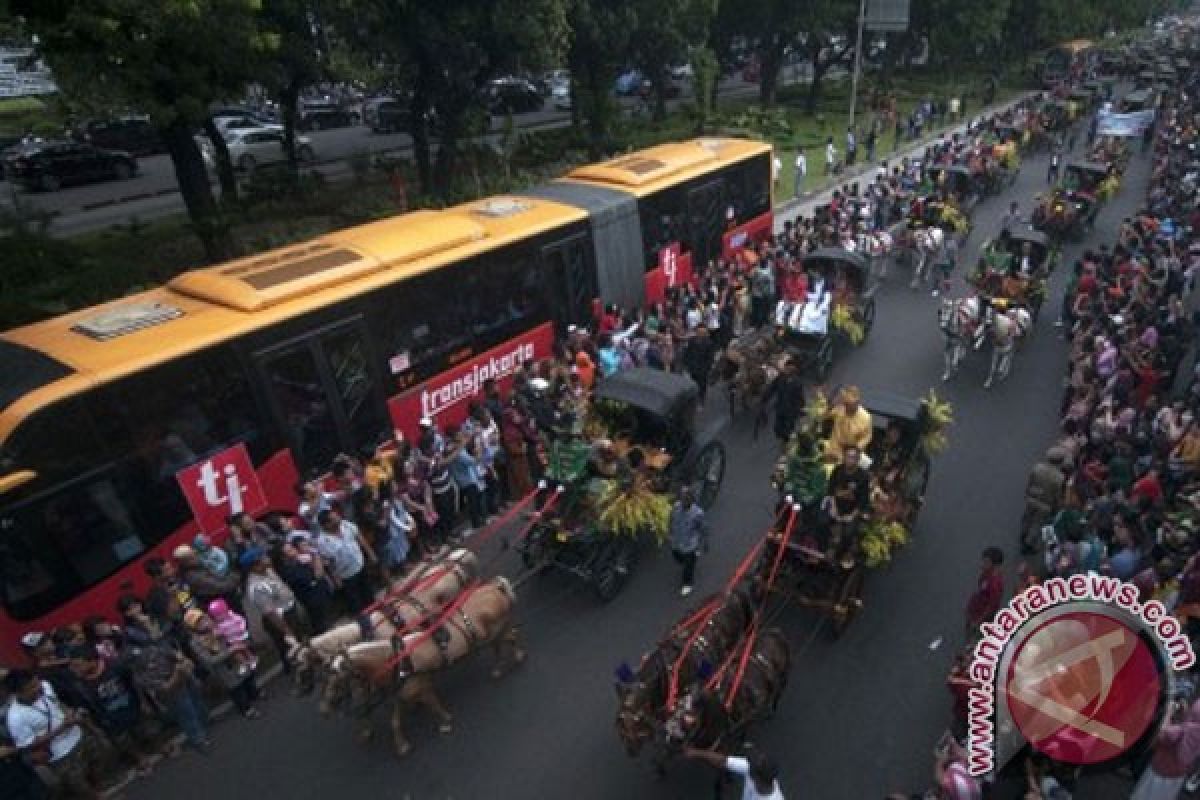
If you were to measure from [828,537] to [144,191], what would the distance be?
26.5 m

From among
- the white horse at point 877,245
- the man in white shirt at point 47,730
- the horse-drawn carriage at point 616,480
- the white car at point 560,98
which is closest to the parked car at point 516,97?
the white car at point 560,98

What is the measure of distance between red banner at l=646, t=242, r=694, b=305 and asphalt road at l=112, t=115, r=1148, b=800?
6.57 meters

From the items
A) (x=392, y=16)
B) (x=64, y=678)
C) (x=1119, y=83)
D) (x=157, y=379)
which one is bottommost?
(x=1119, y=83)

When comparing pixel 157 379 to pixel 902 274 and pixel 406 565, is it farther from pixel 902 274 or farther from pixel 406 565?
pixel 902 274

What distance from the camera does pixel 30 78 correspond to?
45.1m

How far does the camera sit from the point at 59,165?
1078 inches

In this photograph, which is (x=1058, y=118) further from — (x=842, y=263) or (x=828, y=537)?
(x=828, y=537)

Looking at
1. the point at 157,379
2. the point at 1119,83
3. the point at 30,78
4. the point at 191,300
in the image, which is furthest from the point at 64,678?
the point at 1119,83

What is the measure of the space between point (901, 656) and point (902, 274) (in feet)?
50.4

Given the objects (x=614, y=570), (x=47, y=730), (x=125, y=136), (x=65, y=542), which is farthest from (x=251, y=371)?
(x=125, y=136)

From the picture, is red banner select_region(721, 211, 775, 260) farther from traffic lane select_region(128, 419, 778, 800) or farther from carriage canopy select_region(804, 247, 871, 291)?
traffic lane select_region(128, 419, 778, 800)

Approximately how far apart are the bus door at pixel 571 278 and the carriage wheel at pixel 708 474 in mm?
4375

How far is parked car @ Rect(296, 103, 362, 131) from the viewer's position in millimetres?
40625

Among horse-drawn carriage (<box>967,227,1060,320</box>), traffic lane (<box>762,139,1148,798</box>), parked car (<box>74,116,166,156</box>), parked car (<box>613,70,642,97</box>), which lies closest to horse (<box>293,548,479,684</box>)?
traffic lane (<box>762,139,1148,798</box>)
